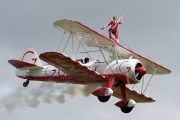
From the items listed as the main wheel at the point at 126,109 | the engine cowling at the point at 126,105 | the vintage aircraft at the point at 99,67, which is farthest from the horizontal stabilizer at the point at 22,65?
the main wheel at the point at 126,109

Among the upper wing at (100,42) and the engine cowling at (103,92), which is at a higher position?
the upper wing at (100,42)

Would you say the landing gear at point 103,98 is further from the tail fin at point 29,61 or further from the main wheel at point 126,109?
the tail fin at point 29,61

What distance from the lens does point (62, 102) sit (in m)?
32.2

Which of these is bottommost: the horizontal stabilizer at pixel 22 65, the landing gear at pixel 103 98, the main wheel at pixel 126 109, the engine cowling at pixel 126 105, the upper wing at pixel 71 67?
the main wheel at pixel 126 109

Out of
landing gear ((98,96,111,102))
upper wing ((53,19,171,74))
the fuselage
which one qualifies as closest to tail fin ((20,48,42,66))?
the fuselage

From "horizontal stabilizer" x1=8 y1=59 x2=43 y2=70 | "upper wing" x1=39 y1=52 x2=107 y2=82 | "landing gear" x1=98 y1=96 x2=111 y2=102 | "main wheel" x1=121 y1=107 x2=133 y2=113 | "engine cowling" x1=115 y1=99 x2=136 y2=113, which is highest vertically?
"upper wing" x1=39 y1=52 x2=107 y2=82

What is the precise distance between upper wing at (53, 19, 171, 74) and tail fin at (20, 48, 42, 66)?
4489 millimetres

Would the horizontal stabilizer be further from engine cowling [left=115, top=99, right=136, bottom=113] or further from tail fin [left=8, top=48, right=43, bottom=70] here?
engine cowling [left=115, top=99, right=136, bottom=113]

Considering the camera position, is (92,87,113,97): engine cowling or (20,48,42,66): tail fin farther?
(20,48,42,66): tail fin

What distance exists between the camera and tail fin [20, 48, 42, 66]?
34856 millimetres

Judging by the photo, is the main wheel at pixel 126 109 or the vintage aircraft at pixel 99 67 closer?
the vintage aircraft at pixel 99 67

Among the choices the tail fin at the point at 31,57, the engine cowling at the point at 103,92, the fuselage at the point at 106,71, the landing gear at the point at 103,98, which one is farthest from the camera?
the tail fin at the point at 31,57

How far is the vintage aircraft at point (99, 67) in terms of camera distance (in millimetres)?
28766

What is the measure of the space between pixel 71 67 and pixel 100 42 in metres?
2.45
